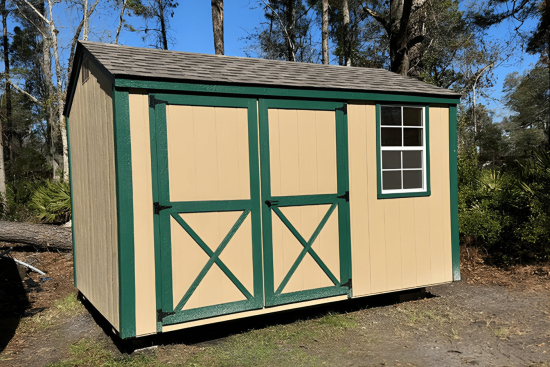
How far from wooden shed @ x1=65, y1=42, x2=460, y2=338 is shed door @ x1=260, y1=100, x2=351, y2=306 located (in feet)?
0.05

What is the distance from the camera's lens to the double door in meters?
4.38

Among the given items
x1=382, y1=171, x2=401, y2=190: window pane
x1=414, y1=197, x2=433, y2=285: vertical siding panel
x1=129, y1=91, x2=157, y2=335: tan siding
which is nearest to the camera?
x1=129, y1=91, x2=157, y2=335: tan siding

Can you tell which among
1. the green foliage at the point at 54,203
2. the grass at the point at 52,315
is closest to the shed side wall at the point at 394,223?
the grass at the point at 52,315

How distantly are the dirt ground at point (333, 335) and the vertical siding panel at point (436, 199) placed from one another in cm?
52

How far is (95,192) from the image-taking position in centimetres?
508

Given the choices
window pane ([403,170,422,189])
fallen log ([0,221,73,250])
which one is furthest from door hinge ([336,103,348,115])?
fallen log ([0,221,73,250])

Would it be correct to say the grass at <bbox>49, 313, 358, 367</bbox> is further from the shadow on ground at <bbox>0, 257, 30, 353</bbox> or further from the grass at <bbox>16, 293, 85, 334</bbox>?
the shadow on ground at <bbox>0, 257, 30, 353</bbox>

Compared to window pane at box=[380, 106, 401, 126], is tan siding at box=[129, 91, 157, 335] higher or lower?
lower

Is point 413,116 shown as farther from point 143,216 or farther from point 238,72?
point 143,216

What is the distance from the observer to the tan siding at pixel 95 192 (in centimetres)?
443

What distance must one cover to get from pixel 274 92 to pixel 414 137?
89.2 inches

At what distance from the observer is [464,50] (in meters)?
24.6

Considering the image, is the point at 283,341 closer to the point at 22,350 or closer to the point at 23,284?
the point at 22,350

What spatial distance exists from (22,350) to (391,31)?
29.9 feet
